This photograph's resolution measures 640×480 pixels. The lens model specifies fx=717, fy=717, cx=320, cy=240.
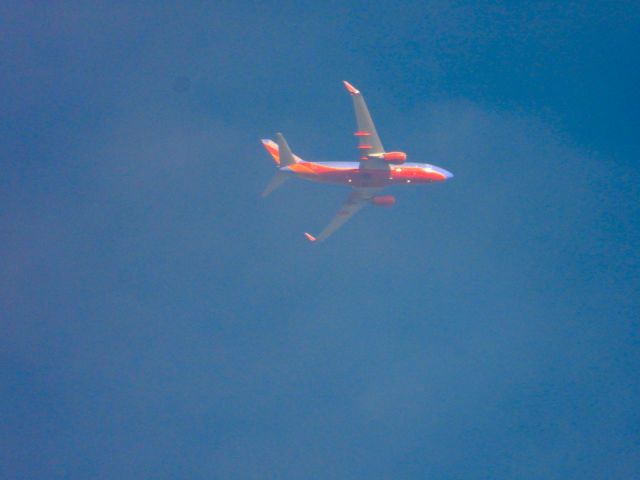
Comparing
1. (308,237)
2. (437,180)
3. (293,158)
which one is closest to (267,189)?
(293,158)

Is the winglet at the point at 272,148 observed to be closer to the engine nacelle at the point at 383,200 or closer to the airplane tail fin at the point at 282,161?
the airplane tail fin at the point at 282,161

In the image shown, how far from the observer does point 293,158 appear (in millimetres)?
56688

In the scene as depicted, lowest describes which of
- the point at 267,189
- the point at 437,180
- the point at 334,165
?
the point at 267,189

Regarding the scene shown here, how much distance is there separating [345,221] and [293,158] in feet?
28.1

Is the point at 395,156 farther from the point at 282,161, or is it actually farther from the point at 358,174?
the point at 282,161

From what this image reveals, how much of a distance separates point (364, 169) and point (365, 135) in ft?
10.4

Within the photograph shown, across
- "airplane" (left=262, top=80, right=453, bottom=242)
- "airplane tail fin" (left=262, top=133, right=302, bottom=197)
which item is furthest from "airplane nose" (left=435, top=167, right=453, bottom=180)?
"airplane tail fin" (left=262, top=133, right=302, bottom=197)

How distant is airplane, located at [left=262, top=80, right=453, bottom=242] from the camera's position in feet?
180

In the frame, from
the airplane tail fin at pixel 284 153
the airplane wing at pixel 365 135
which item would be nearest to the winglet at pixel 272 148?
the airplane tail fin at pixel 284 153

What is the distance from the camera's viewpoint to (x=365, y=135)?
54.5 m

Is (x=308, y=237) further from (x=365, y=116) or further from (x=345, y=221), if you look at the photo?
(x=365, y=116)

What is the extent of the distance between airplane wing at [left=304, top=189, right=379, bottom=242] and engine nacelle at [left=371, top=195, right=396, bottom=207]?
2.24 ft

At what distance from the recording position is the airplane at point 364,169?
54.8m

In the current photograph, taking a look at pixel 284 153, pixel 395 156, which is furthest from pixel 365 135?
pixel 284 153
